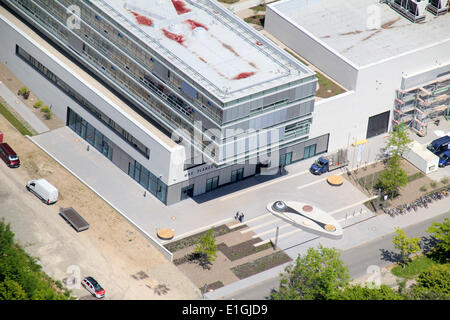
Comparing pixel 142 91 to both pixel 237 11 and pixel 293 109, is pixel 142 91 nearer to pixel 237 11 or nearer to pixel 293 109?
pixel 293 109

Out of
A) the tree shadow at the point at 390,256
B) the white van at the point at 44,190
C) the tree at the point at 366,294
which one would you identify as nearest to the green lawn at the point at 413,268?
the tree shadow at the point at 390,256

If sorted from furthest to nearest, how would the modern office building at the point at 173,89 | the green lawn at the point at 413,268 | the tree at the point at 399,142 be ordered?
1. the tree at the point at 399,142
2. the green lawn at the point at 413,268
3. the modern office building at the point at 173,89

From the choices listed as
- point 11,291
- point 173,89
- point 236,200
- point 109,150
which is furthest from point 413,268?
point 11,291

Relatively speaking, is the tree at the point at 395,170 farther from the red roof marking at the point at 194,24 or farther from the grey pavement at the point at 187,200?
the red roof marking at the point at 194,24

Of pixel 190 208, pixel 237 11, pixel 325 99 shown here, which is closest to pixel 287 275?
pixel 190 208

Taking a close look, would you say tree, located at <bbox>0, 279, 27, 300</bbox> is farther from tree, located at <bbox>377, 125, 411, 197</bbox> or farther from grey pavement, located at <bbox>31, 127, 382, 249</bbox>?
tree, located at <bbox>377, 125, 411, 197</bbox>

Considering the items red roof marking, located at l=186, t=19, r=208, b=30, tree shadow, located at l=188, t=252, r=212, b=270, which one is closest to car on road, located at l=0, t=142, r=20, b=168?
tree shadow, located at l=188, t=252, r=212, b=270

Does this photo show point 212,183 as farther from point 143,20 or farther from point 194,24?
point 143,20
